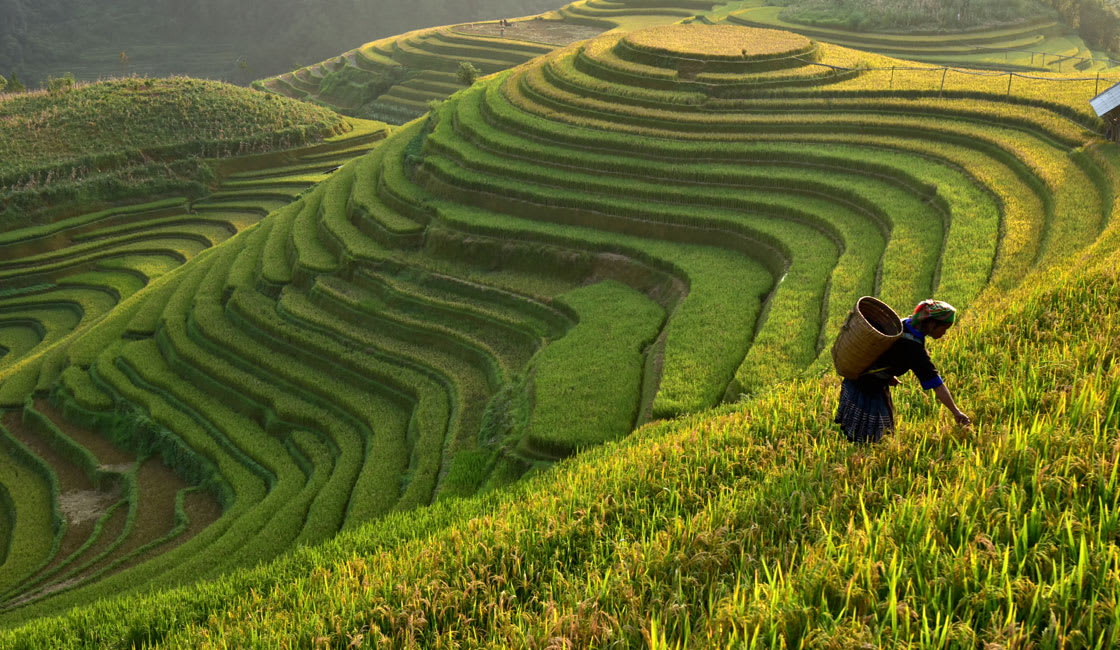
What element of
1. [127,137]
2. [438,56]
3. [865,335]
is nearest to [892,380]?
[865,335]

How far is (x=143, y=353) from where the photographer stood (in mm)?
20562

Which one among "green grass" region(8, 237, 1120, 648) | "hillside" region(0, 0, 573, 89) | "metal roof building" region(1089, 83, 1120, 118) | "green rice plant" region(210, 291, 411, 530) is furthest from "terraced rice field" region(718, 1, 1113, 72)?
"hillside" region(0, 0, 573, 89)

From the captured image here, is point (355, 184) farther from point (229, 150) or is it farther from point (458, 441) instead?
point (229, 150)

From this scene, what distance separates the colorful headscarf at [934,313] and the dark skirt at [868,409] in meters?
0.52

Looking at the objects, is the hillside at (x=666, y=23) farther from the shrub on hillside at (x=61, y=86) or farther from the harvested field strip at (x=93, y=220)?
the harvested field strip at (x=93, y=220)

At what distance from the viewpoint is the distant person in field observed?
505 cm

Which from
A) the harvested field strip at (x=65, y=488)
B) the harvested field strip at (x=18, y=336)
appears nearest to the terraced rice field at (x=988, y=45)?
the harvested field strip at (x=65, y=488)

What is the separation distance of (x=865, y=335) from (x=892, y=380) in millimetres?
542

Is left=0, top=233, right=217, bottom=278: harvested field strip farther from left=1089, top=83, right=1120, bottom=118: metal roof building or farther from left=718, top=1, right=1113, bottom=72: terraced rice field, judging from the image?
left=718, top=1, right=1113, bottom=72: terraced rice field

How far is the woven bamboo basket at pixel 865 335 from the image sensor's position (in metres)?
4.95

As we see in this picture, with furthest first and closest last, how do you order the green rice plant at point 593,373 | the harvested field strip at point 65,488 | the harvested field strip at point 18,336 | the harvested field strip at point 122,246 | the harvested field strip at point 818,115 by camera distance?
the harvested field strip at point 122,246 < the harvested field strip at point 18,336 < the harvested field strip at point 818,115 < the harvested field strip at point 65,488 < the green rice plant at point 593,373

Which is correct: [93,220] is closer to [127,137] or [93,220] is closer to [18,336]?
[127,137]

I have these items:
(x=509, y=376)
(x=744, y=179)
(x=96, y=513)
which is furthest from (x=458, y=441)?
(x=744, y=179)

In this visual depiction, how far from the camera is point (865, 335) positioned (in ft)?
16.3
